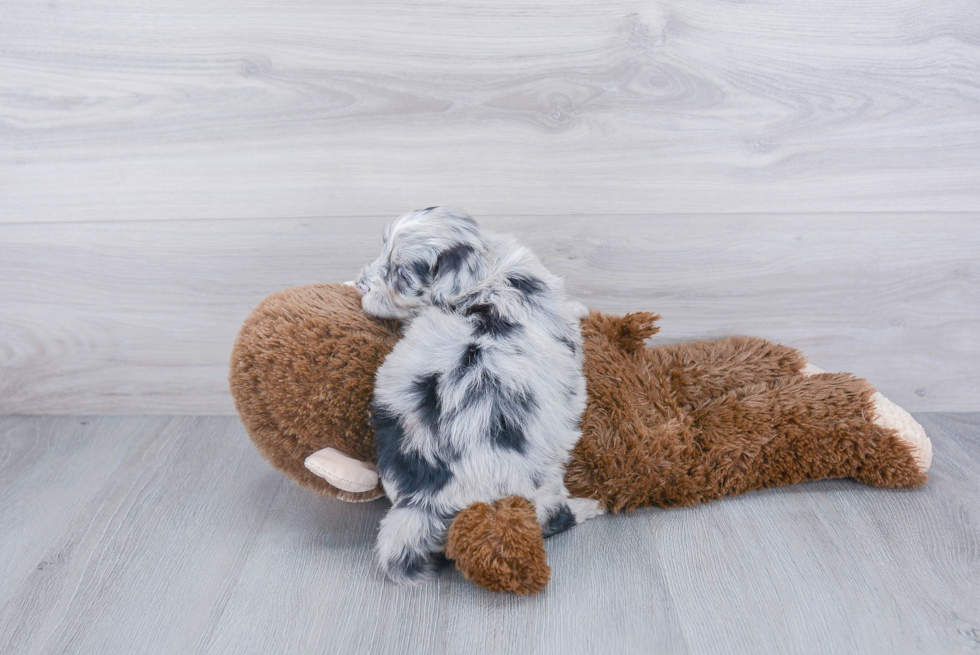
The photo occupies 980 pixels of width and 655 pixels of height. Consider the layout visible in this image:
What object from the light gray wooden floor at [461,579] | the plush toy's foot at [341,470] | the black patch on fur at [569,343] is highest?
the black patch on fur at [569,343]

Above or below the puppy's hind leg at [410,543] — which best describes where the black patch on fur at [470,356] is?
above

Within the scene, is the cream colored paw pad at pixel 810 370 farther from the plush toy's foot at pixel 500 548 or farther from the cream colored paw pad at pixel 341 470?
the cream colored paw pad at pixel 341 470

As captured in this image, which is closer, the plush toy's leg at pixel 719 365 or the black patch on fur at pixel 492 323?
the black patch on fur at pixel 492 323

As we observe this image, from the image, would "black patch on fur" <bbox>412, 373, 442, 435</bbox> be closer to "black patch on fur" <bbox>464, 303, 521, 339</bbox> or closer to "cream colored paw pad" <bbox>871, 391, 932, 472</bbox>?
"black patch on fur" <bbox>464, 303, 521, 339</bbox>

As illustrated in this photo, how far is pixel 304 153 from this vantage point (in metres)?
1.37

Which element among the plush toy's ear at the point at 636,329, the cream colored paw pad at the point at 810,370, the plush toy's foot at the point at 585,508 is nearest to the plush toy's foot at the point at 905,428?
the cream colored paw pad at the point at 810,370

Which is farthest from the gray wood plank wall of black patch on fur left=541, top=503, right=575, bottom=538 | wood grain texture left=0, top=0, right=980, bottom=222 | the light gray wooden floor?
black patch on fur left=541, top=503, right=575, bottom=538

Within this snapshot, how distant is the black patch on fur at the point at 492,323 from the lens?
3.40 feet

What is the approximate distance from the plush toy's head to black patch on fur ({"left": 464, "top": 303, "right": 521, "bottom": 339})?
183 millimetres

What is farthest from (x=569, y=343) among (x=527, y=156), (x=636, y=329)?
(x=527, y=156)

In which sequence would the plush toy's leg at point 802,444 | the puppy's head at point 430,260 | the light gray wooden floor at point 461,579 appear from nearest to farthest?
the light gray wooden floor at point 461,579 < the puppy's head at point 430,260 < the plush toy's leg at point 802,444

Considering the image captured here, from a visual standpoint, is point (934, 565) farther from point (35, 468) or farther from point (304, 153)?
point (35, 468)

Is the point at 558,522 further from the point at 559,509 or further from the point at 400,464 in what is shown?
the point at 400,464

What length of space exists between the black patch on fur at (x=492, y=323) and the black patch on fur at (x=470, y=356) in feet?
0.08
